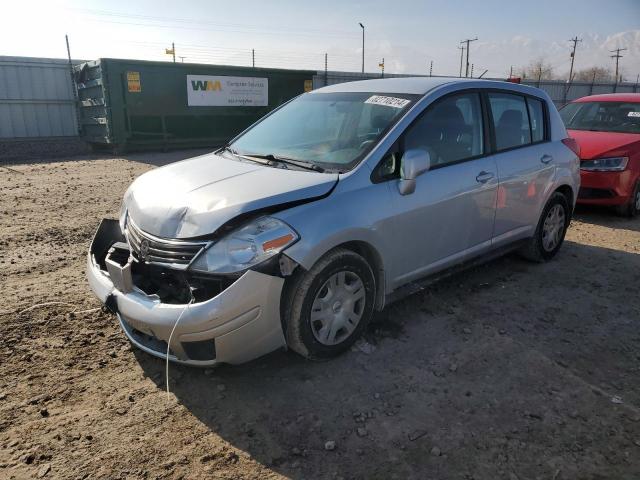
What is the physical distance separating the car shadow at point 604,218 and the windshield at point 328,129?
4712 mm

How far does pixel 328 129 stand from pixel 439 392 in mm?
2097

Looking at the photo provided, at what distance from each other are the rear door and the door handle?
16cm

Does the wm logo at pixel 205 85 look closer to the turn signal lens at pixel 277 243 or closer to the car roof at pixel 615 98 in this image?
Result: the car roof at pixel 615 98

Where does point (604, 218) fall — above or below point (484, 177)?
below

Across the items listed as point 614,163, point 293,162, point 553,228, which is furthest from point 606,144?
point 293,162

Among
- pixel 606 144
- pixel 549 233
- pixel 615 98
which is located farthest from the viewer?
pixel 615 98

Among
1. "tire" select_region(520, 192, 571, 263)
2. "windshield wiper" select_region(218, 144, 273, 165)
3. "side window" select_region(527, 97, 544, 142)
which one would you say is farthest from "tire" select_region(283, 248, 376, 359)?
"side window" select_region(527, 97, 544, 142)

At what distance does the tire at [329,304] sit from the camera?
9.75 ft

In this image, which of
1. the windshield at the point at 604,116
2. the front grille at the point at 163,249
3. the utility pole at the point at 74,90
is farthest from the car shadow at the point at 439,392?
the utility pole at the point at 74,90

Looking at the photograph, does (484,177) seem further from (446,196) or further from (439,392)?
(439,392)

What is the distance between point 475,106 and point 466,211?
3.10ft

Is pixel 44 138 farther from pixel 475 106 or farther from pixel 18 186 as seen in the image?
pixel 475 106

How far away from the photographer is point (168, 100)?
14281 millimetres

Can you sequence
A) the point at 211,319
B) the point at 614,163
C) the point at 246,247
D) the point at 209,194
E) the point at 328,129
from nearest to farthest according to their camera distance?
the point at 211,319 → the point at 246,247 → the point at 209,194 → the point at 328,129 → the point at 614,163
